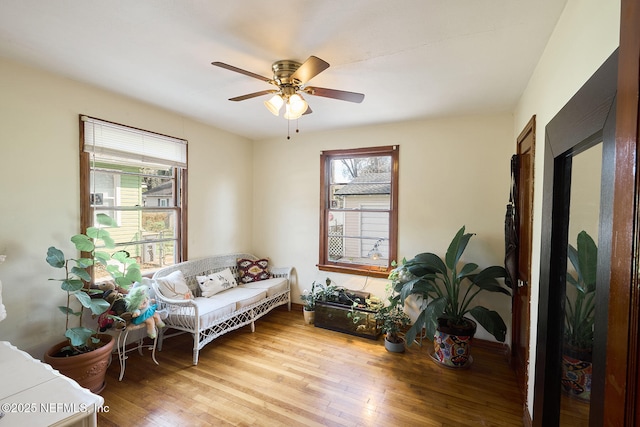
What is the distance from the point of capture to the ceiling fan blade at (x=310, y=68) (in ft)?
5.03

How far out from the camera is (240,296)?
130 inches

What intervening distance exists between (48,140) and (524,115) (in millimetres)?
4027

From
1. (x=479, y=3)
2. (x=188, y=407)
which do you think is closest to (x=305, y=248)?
(x=188, y=407)

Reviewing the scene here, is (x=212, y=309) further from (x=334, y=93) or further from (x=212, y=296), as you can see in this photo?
(x=334, y=93)

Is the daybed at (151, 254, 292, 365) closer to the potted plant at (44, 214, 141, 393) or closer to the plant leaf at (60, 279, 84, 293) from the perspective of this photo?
the potted plant at (44, 214, 141, 393)

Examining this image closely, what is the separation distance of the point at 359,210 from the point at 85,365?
3.12 metres

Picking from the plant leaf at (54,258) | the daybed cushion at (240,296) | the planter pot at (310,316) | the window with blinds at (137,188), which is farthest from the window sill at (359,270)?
the plant leaf at (54,258)

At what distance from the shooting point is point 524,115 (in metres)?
2.40

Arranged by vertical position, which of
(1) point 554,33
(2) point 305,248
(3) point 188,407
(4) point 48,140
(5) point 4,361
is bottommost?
(3) point 188,407

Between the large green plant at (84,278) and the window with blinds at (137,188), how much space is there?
26 centimetres

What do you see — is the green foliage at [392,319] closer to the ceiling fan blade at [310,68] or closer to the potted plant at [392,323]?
the potted plant at [392,323]

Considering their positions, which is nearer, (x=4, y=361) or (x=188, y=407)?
(x=4, y=361)

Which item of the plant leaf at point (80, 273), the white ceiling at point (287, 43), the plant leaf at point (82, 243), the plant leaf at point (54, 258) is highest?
the white ceiling at point (287, 43)

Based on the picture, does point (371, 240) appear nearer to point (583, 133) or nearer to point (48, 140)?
point (583, 133)
